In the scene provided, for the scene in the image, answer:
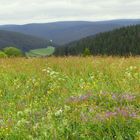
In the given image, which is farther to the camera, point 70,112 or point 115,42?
point 115,42

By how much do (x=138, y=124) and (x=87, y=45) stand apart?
13367 centimetres

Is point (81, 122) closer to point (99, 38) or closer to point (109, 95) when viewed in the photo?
point (109, 95)

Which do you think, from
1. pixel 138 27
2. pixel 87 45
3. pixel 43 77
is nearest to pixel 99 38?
pixel 87 45

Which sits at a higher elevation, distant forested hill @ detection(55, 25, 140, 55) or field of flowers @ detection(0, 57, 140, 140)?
field of flowers @ detection(0, 57, 140, 140)

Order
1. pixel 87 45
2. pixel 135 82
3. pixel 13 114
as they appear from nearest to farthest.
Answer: pixel 13 114 → pixel 135 82 → pixel 87 45

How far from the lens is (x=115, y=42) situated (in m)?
133

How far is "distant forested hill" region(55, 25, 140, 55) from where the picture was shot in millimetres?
126812

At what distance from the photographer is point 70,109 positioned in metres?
5.59

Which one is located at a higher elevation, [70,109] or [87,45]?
[70,109]

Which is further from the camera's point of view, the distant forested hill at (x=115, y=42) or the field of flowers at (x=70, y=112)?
the distant forested hill at (x=115, y=42)

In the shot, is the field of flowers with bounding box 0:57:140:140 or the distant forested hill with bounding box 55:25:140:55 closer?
the field of flowers with bounding box 0:57:140:140

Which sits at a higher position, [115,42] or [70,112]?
[70,112]

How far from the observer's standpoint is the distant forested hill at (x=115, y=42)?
416ft

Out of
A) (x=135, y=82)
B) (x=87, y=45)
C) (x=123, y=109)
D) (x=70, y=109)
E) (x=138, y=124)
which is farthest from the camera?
(x=87, y=45)
